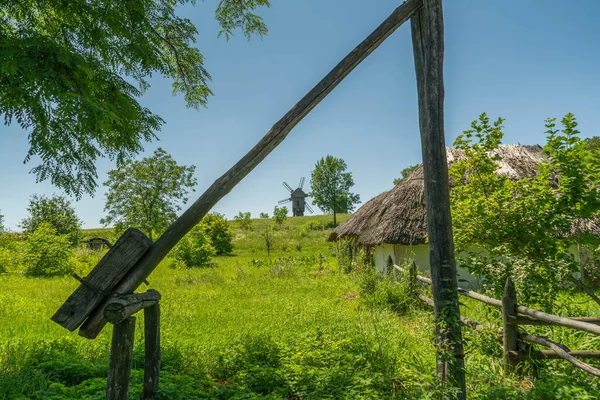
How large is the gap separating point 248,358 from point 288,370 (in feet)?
1.88

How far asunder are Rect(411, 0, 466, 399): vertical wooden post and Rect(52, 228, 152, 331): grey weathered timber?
6.61 feet

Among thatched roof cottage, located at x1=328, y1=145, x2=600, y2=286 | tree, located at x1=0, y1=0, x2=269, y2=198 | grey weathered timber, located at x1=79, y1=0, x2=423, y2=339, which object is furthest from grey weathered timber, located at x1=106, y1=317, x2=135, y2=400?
thatched roof cottage, located at x1=328, y1=145, x2=600, y2=286

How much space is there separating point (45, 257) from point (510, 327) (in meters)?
15.7

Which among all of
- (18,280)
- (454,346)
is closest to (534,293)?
(454,346)

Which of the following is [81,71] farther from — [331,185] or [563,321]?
[331,185]

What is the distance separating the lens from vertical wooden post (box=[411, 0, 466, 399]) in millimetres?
2648

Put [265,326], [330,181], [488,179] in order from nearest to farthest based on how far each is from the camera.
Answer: [488,179] → [265,326] → [330,181]

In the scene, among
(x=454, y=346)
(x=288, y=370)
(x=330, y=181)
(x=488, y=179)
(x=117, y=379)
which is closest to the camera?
(x=117, y=379)

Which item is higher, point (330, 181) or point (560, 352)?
point (330, 181)

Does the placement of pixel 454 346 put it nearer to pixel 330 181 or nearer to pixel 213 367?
pixel 213 367

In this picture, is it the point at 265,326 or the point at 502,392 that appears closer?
the point at 502,392

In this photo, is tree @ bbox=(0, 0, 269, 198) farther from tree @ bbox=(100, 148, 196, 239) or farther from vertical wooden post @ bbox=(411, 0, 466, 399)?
tree @ bbox=(100, 148, 196, 239)

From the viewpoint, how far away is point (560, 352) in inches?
130

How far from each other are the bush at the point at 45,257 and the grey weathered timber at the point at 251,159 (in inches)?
542
